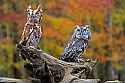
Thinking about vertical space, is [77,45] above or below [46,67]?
above

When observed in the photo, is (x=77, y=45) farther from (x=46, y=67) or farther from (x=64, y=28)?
(x=64, y=28)

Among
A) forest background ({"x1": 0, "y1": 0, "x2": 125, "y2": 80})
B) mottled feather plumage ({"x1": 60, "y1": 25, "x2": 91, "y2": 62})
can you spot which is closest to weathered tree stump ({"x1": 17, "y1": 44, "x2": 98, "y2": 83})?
mottled feather plumage ({"x1": 60, "y1": 25, "x2": 91, "y2": 62})

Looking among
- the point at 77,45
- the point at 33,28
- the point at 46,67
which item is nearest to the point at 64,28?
the point at 77,45

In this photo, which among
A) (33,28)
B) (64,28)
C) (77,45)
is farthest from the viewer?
(64,28)

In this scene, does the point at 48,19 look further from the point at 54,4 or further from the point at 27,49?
the point at 27,49

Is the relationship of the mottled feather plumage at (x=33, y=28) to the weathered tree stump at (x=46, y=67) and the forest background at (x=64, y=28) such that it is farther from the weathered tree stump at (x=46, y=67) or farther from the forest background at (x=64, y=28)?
the forest background at (x=64, y=28)

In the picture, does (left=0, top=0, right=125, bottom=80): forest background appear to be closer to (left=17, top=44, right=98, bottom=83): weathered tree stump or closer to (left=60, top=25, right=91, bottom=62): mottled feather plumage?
(left=60, top=25, right=91, bottom=62): mottled feather plumage

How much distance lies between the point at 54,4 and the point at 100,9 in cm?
211

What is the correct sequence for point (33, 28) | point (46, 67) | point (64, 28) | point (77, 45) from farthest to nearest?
point (64, 28), point (77, 45), point (33, 28), point (46, 67)

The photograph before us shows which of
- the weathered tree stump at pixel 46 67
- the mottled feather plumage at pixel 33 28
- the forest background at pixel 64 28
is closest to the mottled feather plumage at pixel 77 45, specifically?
the weathered tree stump at pixel 46 67

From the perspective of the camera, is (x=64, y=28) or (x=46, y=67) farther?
(x=64, y=28)

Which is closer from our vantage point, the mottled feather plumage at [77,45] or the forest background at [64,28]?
the mottled feather plumage at [77,45]

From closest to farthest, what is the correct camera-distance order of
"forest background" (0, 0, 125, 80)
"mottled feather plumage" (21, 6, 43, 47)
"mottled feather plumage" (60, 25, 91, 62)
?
"mottled feather plumage" (21, 6, 43, 47), "mottled feather plumage" (60, 25, 91, 62), "forest background" (0, 0, 125, 80)

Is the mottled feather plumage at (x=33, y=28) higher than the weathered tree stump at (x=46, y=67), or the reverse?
the mottled feather plumage at (x=33, y=28)
